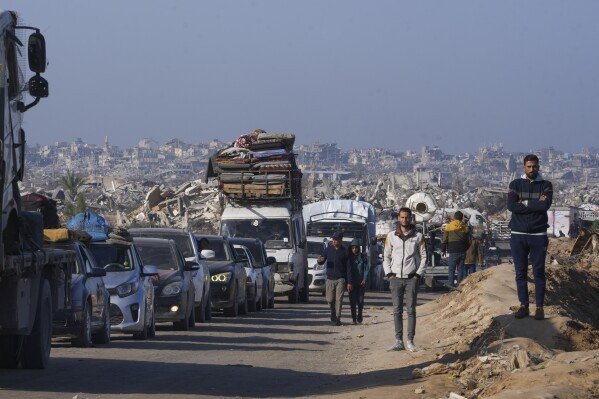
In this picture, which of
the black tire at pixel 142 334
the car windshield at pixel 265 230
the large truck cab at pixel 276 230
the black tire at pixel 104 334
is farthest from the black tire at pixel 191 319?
the car windshield at pixel 265 230

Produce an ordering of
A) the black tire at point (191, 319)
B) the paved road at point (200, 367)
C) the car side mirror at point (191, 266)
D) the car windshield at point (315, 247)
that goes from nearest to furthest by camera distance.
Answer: the paved road at point (200, 367) → the black tire at point (191, 319) → the car side mirror at point (191, 266) → the car windshield at point (315, 247)

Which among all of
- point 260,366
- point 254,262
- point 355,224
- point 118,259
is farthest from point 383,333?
point 355,224

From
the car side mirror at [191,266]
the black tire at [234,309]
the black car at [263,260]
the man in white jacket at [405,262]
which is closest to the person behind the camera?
the man in white jacket at [405,262]

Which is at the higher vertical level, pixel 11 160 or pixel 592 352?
pixel 11 160

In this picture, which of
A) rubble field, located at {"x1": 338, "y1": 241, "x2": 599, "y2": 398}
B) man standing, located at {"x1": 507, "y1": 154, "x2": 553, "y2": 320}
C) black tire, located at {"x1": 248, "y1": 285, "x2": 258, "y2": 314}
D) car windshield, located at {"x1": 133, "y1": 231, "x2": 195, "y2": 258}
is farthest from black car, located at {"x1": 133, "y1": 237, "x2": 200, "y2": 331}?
man standing, located at {"x1": 507, "y1": 154, "x2": 553, "y2": 320}

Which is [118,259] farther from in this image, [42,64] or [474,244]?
[474,244]

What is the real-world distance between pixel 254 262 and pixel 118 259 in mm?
11548

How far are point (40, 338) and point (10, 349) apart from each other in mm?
378

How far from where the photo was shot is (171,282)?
941 inches

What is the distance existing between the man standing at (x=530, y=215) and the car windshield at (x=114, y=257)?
7289mm

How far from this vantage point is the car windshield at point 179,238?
27.1 meters

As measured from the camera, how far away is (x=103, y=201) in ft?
290

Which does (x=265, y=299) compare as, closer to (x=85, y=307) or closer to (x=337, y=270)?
(x=337, y=270)

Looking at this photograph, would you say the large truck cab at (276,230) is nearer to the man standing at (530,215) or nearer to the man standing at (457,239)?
the man standing at (457,239)
